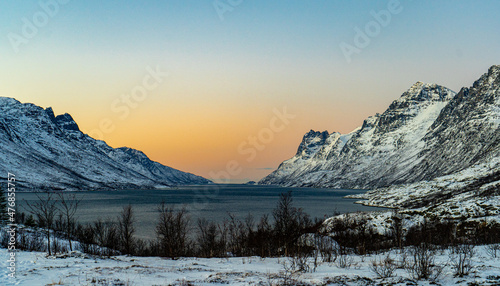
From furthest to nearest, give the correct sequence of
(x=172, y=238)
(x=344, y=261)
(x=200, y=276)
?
(x=172, y=238) → (x=344, y=261) → (x=200, y=276)

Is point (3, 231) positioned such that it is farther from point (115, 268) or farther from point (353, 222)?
point (353, 222)

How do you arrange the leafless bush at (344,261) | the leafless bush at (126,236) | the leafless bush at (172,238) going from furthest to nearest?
the leafless bush at (126,236)
the leafless bush at (172,238)
the leafless bush at (344,261)

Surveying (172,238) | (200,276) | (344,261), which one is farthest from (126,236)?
(344,261)

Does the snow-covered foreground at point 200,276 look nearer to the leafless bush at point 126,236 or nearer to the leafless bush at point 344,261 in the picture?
the leafless bush at point 344,261

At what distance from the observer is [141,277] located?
71.0ft

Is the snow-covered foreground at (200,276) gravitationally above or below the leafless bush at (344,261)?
above

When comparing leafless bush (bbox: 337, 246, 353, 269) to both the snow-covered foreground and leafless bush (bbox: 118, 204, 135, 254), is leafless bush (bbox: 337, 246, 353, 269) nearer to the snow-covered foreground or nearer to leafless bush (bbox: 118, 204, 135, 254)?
the snow-covered foreground

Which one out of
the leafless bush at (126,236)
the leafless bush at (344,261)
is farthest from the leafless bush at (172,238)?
the leafless bush at (344,261)

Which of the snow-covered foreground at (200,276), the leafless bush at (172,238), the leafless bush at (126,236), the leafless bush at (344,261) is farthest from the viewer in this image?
the leafless bush at (126,236)

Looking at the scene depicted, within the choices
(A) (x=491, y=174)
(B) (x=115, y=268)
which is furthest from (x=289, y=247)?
(A) (x=491, y=174)

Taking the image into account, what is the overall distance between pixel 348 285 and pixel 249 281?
5.91 m

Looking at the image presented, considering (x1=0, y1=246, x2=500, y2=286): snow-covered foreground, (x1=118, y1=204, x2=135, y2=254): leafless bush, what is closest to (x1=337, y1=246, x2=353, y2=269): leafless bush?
(x1=0, y1=246, x2=500, y2=286): snow-covered foreground

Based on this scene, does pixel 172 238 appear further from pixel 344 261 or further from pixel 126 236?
pixel 344 261

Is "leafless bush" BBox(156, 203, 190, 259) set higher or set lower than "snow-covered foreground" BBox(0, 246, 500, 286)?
lower
